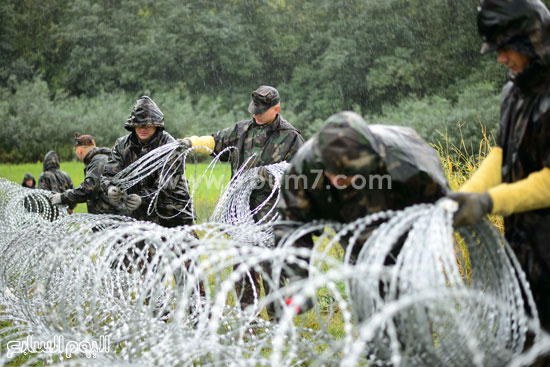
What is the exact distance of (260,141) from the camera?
5543 mm

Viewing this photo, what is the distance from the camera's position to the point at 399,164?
284cm

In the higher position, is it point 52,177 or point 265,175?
point 52,177

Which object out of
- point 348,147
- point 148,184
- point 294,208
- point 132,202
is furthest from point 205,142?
point 348,147

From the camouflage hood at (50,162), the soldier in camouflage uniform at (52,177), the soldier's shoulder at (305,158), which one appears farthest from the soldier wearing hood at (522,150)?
the camouflage hood at (50,162)

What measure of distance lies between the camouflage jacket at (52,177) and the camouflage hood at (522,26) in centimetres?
848

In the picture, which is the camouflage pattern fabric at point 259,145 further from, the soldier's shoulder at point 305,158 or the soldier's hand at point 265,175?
the soldier's shoulder at point 305,158

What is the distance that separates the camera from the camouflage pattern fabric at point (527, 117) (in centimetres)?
254

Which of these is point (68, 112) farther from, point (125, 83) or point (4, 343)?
point (4, 343)

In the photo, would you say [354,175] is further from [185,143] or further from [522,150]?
[185,143]

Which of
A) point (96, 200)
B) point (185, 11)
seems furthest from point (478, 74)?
point (96, 200)

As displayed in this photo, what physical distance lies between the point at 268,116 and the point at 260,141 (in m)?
0.26

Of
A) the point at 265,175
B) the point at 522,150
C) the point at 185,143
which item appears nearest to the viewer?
the point at 522,150

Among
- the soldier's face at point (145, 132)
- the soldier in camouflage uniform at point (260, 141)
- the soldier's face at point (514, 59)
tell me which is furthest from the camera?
the soldier's face at point (145, 132)

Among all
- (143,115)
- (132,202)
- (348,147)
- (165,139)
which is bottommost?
(348,147)
